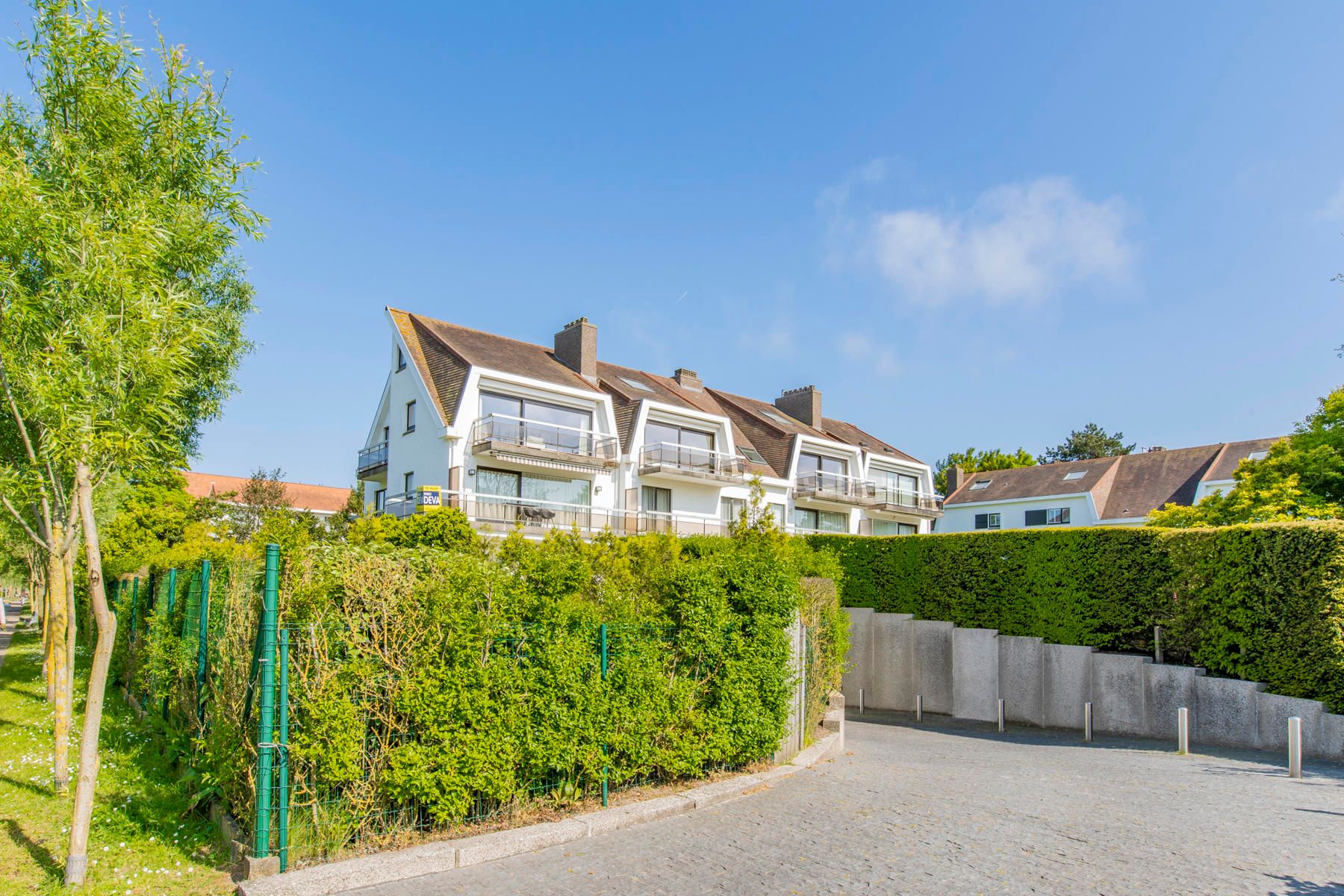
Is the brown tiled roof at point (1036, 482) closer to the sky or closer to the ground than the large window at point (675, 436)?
closer to the ground

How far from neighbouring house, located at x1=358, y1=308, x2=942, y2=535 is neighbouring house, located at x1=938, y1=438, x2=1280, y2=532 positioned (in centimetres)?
940

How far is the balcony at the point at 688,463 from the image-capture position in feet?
104

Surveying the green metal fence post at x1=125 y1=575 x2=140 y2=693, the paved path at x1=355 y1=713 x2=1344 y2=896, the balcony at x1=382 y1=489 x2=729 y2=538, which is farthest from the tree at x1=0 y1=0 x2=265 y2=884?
the balcony at x1=382 y1=489 x2=729 y2=538

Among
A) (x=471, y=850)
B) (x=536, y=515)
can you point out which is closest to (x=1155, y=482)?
(x=536, y=515)

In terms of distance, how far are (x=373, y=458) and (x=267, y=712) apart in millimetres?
27192

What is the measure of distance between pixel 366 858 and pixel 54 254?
17.5 feet

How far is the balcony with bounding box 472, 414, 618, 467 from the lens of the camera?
2698cm

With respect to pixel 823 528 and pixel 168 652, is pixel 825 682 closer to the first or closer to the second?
pixel 168 652

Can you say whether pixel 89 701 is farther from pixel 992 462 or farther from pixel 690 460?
pixel 992 462

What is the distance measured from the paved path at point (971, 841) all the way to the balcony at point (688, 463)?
70.0 ft

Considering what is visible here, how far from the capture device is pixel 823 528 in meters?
39.8

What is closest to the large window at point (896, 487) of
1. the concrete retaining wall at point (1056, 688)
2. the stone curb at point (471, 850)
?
the concrete retaining wall at point (1056, 688)

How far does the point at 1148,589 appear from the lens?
15.2m

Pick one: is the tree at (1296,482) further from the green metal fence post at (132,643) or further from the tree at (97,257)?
the green metal fence post at (132,643)
